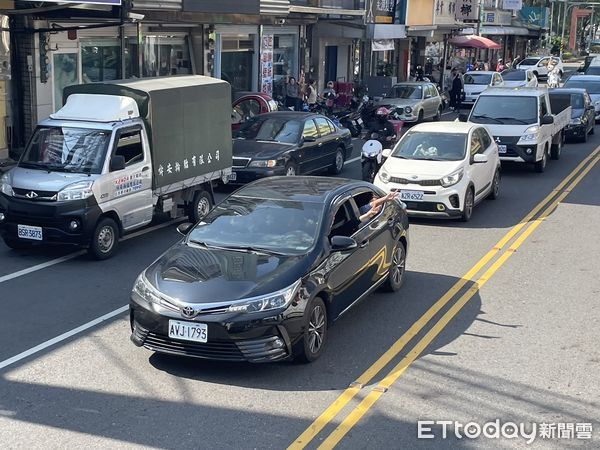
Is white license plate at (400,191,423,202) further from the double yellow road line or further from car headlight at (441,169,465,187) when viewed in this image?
the double yellow road line

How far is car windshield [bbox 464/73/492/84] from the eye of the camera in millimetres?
38750

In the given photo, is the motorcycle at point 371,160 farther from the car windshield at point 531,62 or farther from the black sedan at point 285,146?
the car windshield at point 531,62

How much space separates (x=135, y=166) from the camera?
41.0 ft

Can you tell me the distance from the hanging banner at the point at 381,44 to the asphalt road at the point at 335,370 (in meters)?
26.6

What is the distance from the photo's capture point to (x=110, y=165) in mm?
11953

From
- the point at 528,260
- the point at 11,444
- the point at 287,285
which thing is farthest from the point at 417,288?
the point at 11,444

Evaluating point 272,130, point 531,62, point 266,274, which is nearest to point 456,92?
point 272,130

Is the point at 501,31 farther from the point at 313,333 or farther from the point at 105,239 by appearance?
the point at 313,333

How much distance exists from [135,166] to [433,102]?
779 inches

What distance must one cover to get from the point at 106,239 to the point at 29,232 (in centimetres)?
102

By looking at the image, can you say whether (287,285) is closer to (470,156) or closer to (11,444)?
(11,444)

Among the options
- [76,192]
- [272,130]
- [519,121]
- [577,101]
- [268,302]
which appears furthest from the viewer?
[577,101]

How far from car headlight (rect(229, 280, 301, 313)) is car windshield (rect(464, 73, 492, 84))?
3283 cm

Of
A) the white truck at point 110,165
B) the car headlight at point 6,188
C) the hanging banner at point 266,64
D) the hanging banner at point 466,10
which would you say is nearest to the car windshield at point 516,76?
the hanging banner at point 466,10
